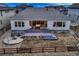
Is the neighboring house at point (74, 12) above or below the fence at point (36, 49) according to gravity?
above

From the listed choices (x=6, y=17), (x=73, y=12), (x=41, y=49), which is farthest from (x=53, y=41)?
(x=6, y=17)

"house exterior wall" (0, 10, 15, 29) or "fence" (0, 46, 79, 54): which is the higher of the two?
"house exterior wall" (0, 10, 15, 29)

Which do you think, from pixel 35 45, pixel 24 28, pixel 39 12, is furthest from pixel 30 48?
pixel 39 12

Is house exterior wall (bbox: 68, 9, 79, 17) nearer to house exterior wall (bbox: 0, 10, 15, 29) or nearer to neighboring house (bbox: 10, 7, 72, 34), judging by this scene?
neighboring house (bbox: 10, 7, 72, 34)

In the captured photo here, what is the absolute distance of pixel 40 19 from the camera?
2.70 metres

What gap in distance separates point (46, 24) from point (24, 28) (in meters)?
0.26

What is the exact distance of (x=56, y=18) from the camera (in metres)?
2.70

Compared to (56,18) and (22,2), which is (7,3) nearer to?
(22,2)

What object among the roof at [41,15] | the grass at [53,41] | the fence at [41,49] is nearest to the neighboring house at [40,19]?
the roof at [41,15]

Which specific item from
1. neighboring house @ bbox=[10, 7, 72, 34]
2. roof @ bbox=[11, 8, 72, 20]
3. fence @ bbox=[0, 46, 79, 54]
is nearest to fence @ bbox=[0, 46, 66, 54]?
fence @ bbox=[0, 46, 79, 54]

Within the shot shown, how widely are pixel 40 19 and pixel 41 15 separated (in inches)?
1.9

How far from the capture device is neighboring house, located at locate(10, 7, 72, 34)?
2693 millimetres

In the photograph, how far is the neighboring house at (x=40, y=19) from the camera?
106 inches

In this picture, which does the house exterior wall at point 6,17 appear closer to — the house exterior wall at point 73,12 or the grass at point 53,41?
the grass at point 53,41
